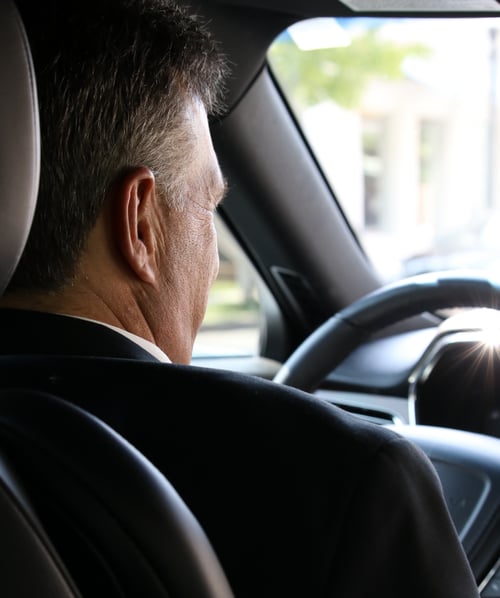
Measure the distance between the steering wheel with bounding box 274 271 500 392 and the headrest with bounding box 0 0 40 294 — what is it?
1180mm

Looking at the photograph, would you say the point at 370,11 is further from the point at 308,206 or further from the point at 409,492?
the point at 409,492

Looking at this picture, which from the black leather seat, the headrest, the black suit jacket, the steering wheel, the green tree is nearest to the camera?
the black leather seat

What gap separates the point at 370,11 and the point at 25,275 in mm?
1330

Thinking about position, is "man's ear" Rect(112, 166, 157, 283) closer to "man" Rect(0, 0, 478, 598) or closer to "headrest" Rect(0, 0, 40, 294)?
"man" Rect(0, 0, 478, 598)

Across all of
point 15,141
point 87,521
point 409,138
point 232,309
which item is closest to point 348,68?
point 409,138

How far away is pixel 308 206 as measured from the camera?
9.76 feet

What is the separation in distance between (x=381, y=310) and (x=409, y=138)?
50.6ft

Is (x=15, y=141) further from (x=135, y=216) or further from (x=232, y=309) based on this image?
(x=232, y=309)

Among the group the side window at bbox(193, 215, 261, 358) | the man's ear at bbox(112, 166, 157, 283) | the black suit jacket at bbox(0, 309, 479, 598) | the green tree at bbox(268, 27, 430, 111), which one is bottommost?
the side window at bbox(193, 215, 261, 358)

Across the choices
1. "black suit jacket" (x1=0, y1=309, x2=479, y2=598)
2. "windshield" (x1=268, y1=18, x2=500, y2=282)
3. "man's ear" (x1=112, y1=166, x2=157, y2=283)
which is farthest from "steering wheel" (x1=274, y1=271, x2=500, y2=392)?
"windshield" (x1=268, y1=18, x2=500, y2=282)

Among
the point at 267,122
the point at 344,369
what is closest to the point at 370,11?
the point at 267,122

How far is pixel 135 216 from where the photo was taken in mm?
1531

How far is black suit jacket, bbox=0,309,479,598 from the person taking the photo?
106 centimetres

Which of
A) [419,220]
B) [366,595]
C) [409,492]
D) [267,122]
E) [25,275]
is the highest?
[267,122]
